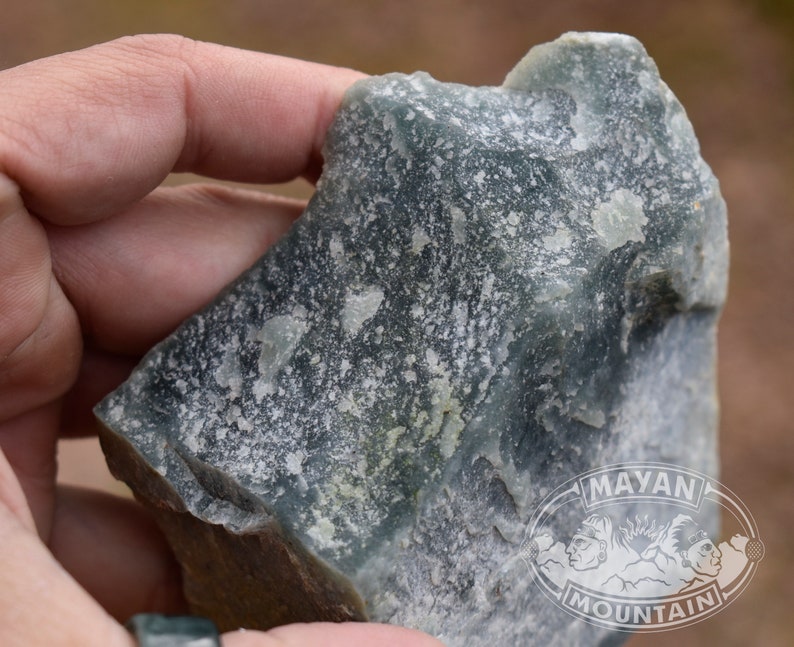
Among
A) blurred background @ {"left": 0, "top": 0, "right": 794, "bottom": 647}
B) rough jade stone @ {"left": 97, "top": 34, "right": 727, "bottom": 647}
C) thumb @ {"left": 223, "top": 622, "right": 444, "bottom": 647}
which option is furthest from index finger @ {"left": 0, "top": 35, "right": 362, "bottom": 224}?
blurred background @ {"left": 0, "top": 0, "right": 794, "bottom": 647}

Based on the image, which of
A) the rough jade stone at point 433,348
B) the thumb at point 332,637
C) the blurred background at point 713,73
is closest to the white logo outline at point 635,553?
the rough jade stone at point 433,348

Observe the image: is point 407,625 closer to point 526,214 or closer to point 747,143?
point 526,214

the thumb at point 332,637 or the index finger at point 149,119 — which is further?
the index finger at point 149,119

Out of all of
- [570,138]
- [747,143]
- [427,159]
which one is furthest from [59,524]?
[747,143]

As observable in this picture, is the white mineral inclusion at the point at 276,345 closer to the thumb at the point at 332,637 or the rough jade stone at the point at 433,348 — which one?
the rough jade stone at the point at 433,348

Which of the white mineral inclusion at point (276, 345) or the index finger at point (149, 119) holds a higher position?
the index finger at point (149, 119)

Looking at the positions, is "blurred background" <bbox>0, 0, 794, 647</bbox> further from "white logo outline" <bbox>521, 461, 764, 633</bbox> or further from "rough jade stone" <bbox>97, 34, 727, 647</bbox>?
"rough jade stone" <bbox>97, 34, 727, 647</bbox>

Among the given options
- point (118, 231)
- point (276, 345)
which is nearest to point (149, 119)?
point (118, 231)
